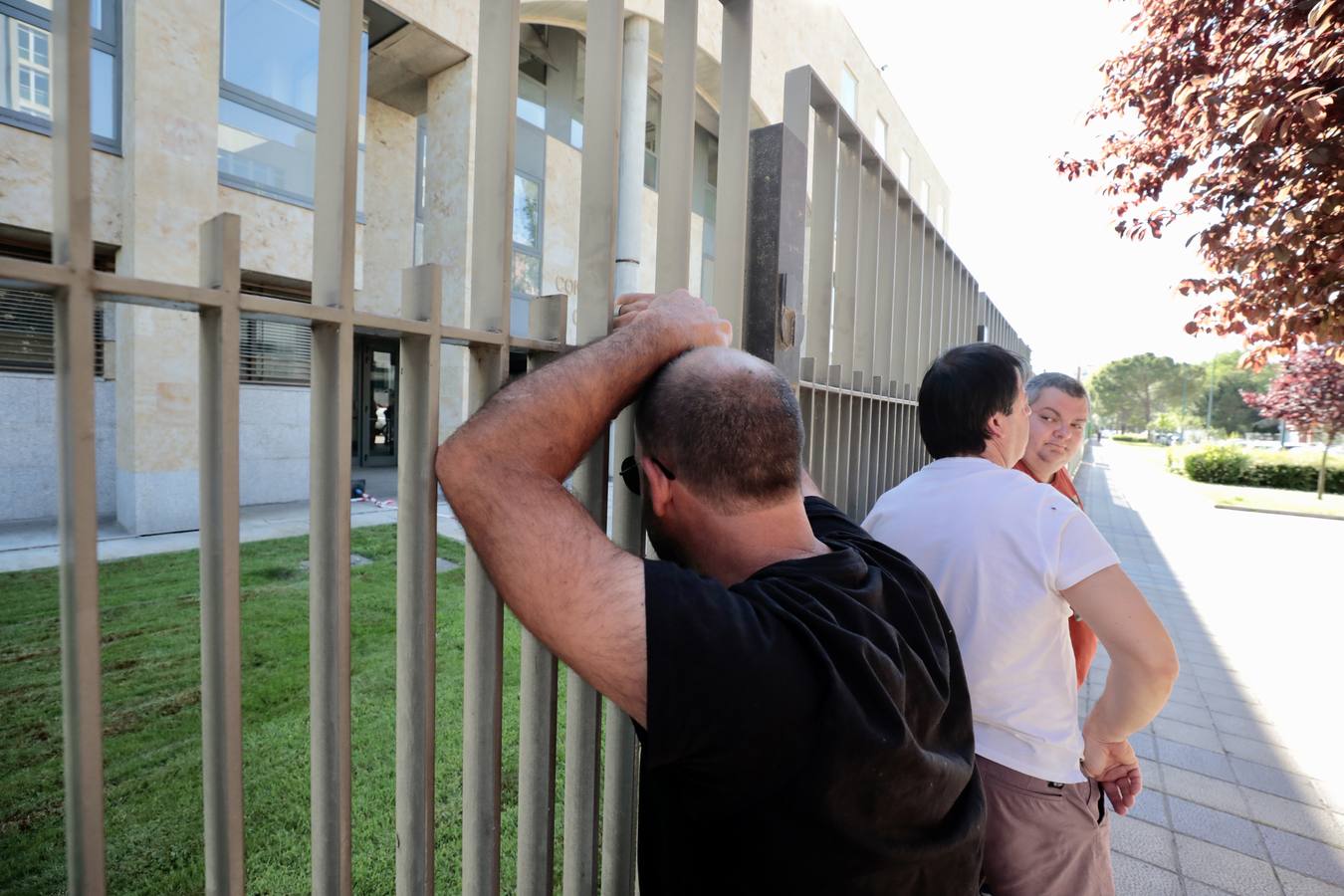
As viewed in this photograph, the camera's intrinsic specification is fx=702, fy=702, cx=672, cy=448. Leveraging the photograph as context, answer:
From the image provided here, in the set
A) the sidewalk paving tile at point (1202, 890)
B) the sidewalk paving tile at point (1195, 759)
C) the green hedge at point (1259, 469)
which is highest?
the green hedge at point (1259, 469)

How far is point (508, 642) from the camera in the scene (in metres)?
4.34

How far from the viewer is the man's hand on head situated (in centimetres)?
151

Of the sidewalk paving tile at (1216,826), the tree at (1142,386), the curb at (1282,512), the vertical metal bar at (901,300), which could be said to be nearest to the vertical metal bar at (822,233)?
the vertical metal bar at (901,300)

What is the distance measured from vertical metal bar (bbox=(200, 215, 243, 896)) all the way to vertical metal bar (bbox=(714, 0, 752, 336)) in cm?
142

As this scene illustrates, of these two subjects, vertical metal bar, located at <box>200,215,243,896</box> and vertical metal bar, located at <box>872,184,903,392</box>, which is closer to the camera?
vertical metal bar, located at <box>200,215,243,896</box>

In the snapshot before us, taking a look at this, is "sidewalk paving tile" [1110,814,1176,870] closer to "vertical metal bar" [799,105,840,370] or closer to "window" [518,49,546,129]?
"vertical metal bar" [799,105,840,370]

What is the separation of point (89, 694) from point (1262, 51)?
18.6 feet

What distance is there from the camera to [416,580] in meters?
1.32

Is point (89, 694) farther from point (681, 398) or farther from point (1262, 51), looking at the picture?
point (1262, 51)

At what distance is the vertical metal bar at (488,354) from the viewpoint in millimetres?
1425

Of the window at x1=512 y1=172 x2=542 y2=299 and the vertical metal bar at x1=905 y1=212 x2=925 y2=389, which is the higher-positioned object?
the window at x1=512 y1=172 x2=542 y2=299

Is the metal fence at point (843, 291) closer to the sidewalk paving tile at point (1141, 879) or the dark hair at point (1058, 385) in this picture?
the dark hair at point (1058, 385)

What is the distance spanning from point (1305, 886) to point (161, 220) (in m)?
12.2

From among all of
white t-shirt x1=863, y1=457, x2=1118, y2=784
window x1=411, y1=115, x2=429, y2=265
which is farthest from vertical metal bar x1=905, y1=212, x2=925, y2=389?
window x1=411, y1=115, x2=429, y2=265
